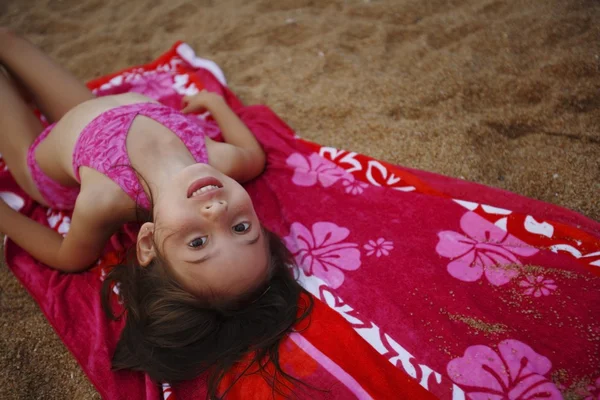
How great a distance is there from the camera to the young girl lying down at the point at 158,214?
4.65 ft

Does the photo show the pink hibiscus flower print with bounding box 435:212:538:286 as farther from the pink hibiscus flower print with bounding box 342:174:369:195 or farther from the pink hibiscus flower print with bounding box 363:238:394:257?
the pink hibiscus flower print with bounding box 342:174:369:195

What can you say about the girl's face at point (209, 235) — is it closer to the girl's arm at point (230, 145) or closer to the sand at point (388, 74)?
the girl's arm at point (230, 145)

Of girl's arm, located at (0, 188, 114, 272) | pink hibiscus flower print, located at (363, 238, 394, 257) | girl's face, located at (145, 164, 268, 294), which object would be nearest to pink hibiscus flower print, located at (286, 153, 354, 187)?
pink hibiscus flower print, located at (363, 238, 394, 257)

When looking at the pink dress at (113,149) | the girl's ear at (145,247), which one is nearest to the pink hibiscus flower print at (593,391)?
the girl's ear at (145,247)

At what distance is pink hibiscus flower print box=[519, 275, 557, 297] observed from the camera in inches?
61.2

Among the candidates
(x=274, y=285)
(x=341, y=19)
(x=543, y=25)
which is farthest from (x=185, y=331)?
(x=543, y=25)

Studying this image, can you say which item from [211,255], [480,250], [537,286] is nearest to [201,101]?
[211,255]

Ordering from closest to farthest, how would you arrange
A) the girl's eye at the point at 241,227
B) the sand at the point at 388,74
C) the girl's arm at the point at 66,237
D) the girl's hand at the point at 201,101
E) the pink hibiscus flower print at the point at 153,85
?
the girl's eye at the point at 241,227, the girl's arm at the point at 66,237, the sand at the point at 388,74, the girl's hand at the point at 201,101, the pink hibiscus flower print at the point at 153,85

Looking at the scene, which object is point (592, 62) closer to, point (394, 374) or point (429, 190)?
point (429, 190)

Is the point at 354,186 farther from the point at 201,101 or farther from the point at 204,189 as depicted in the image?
the point at 201,101

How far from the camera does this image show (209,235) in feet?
4.53

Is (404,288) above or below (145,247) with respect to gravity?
below

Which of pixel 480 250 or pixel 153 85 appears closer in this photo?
pixel 480 250

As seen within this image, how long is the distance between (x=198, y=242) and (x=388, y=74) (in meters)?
1.69
